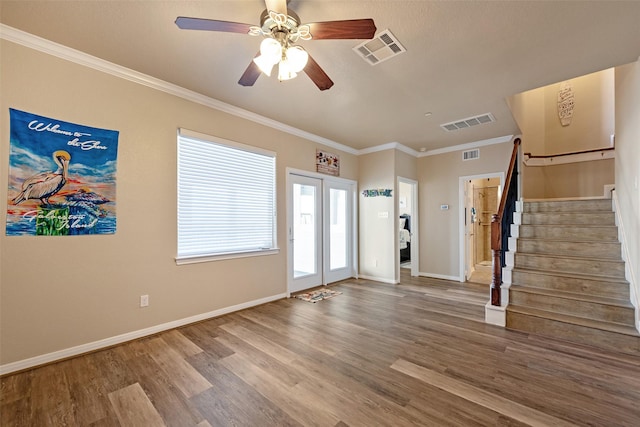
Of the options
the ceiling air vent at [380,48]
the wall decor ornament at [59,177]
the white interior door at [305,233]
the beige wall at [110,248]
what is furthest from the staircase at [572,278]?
the wall decor ornament at [59,177]

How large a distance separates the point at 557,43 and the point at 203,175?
378cm

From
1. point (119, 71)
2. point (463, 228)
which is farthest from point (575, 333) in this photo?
point (119, 71)

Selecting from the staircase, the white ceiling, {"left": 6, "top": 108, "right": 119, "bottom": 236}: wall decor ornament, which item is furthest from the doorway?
{"left": 6, "top": 108, "right": 119, "bottom": 236}: wall decor ornament

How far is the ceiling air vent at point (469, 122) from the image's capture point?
3943 millimetres

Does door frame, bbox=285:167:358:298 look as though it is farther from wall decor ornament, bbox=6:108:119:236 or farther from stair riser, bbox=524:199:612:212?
stair riser, bbox=524:199:612:212

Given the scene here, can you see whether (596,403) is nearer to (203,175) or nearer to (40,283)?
(203,175)

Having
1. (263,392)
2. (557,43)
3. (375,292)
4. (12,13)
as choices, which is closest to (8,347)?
(263,392)

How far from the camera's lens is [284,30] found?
181 cm

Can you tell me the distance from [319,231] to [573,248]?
11.7 feet

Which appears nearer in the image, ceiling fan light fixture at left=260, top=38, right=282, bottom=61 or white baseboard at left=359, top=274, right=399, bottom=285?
ceiling fan light fixture at left=260, top=38, right=282, bottom=61

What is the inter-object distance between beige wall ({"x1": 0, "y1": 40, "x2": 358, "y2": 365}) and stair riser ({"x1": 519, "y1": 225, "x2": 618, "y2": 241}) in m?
4.09

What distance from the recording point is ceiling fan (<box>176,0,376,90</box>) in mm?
1641

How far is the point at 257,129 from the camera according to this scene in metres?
3.90

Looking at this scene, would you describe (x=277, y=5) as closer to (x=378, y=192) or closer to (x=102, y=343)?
(x=102, y=343)
